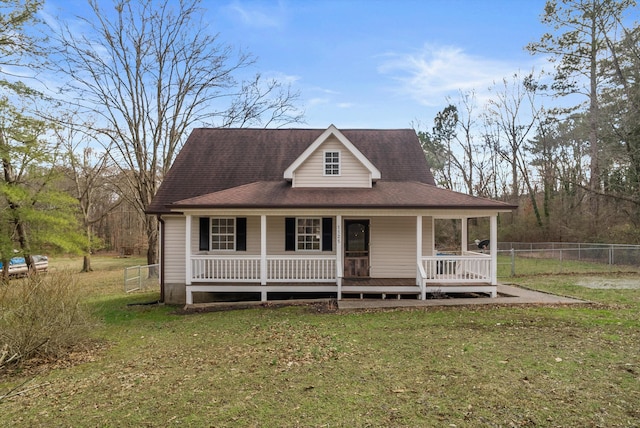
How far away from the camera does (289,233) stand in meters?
12.4

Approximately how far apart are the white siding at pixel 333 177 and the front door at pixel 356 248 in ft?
4.60

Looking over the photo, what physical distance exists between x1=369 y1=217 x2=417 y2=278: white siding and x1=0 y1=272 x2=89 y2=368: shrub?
27.7 ft

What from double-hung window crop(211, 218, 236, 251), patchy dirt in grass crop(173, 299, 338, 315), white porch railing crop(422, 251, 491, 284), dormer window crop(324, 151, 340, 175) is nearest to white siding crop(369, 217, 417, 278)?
white porch railing crop(422, 251, 491, 284)

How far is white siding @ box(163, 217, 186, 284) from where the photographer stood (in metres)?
12.5

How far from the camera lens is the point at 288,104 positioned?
80.2 ft

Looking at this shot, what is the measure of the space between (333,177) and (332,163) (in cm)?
49

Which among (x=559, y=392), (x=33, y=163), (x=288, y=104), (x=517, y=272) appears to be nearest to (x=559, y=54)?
(x=517, y=272)

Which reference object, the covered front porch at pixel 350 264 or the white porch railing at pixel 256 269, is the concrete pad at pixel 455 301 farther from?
the white porch railing at pixel 256 269

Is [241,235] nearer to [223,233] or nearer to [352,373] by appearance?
[223,233]

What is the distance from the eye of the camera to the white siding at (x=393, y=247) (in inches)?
491

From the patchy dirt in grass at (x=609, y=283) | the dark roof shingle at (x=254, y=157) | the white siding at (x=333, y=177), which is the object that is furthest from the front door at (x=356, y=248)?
the patchy dirt in grass at (x=609, y=283)

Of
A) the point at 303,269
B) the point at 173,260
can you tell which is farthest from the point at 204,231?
the point at 303,269

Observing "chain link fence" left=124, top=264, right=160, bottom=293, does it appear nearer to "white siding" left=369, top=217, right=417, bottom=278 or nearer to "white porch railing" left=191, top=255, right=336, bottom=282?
"white porch railing" left=191, top=255, right=336, bottom=282

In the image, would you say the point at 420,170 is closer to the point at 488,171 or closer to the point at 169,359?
the point at 169,359
